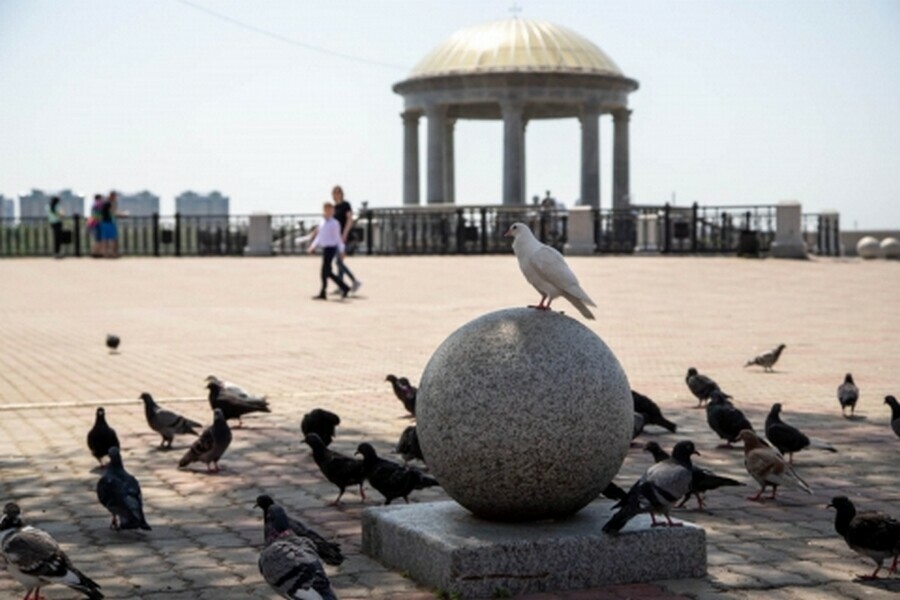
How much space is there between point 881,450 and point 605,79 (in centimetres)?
4826

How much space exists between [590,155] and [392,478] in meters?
52.4

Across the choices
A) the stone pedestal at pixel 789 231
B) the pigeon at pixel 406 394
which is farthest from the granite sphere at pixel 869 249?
the pigeon at pixel 406 394

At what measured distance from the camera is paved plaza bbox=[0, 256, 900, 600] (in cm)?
762

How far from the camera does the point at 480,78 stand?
187ft

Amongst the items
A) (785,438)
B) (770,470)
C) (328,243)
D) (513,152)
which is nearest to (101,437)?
(770,470)

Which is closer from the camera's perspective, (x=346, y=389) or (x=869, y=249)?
(x=346, y=389)

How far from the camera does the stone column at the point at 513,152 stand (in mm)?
57891

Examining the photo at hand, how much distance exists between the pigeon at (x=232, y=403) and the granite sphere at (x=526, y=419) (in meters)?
5.37

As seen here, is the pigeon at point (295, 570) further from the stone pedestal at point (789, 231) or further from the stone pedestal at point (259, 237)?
the stone pedestal at point (259, 237)

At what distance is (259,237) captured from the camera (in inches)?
1860

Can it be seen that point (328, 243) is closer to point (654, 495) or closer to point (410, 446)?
point (410, 446)

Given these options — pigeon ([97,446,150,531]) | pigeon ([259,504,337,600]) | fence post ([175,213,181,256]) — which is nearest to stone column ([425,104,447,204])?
fence post ([175,213,181,256])

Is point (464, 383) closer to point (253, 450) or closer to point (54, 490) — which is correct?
point (54, 490)

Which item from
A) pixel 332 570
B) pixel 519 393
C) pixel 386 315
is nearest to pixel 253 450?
pixel 332 570
